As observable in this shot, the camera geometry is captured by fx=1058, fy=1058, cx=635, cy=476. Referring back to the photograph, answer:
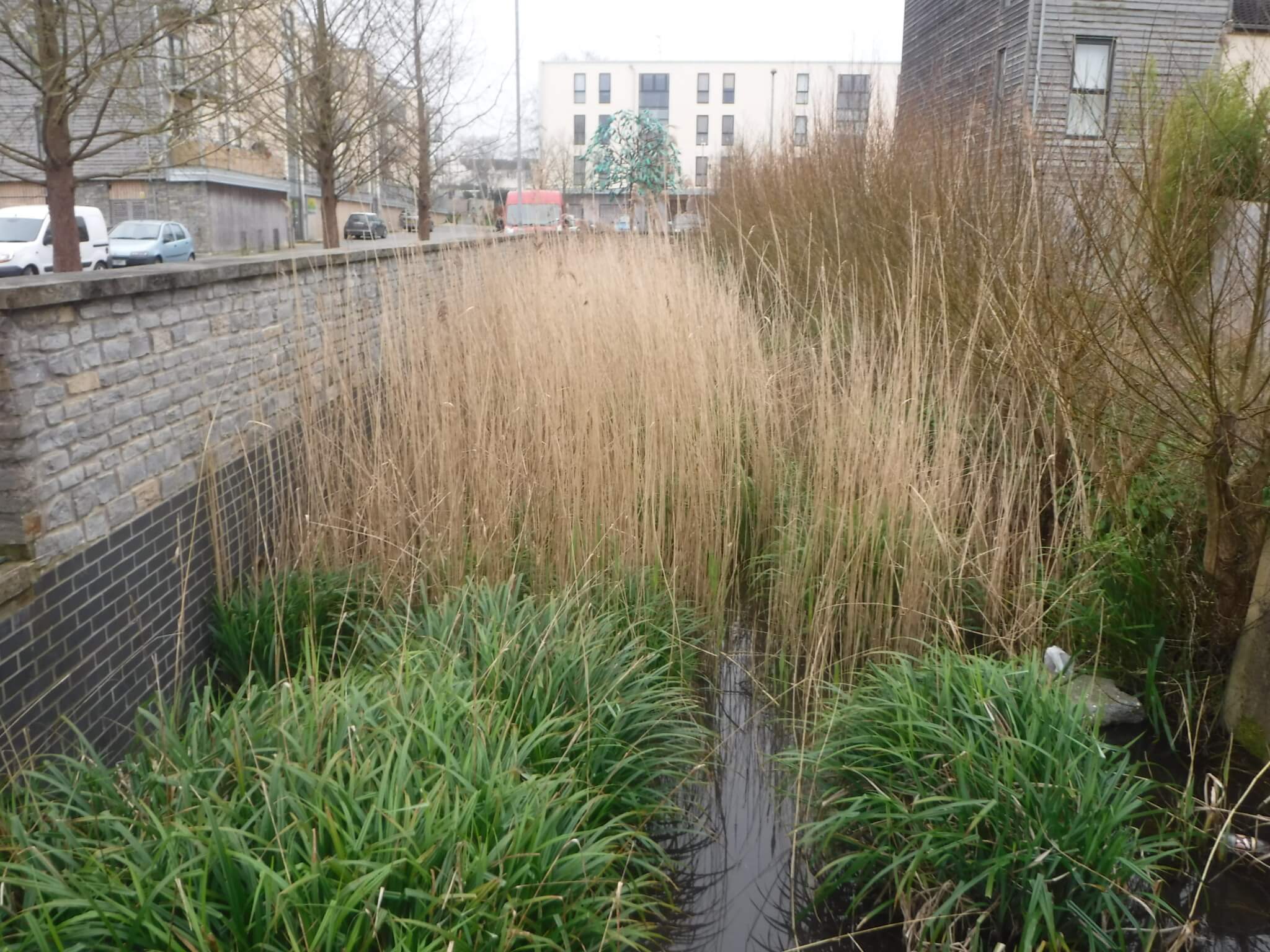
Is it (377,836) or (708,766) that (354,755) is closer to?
(377,836)

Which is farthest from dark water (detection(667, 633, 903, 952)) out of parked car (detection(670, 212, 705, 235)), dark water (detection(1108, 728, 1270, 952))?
parked car (detection(670, 212, 705, 235))

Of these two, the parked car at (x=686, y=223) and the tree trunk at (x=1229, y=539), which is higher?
the parked car at (x=686, y=223)

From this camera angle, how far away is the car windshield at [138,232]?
797 inches

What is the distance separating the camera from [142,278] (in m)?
3.53

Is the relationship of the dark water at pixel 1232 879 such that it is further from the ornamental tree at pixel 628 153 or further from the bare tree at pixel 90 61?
the ornamental tree at pixel 628 153

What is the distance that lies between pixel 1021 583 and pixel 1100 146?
1869 mm

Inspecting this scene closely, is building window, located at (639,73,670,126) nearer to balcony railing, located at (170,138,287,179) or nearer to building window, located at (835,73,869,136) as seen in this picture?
balcony railing, located at (170,138,287,179)

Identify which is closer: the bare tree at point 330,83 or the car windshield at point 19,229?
the bare tree at point 330,83

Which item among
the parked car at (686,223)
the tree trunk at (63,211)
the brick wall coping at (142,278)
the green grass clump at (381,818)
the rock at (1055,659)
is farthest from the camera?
the parked car at (686,223)

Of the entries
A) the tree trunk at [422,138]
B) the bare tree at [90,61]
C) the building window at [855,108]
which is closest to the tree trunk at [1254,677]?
the building window at [855,108]

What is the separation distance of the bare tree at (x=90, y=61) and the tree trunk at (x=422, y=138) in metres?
3.18

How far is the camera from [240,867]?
6.37 ft

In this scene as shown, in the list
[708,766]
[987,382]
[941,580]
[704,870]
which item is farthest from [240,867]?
[987,382]

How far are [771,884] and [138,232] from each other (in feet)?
68.8
